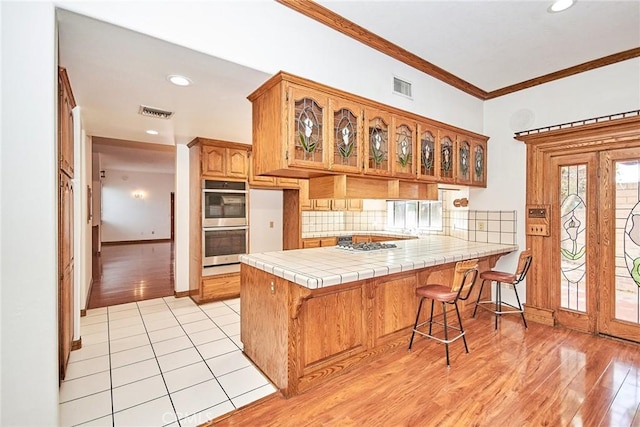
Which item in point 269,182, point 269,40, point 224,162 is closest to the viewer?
point 269,40

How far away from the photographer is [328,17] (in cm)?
232

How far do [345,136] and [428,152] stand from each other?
45.8 inches

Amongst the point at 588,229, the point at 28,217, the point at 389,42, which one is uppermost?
the point at 389,42

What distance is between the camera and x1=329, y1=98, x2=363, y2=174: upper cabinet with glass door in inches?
96.2

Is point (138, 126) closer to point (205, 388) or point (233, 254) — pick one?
point (233, 254)

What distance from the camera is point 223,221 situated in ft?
14.5

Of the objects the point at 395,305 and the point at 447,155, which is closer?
the point at 395,305

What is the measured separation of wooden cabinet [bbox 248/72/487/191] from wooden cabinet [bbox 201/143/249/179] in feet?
6.48

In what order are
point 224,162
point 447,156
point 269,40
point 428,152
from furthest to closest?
point 224,162 < point 447,156 < point 428,152 < point 269,40

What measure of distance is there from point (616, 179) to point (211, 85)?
12.9ft

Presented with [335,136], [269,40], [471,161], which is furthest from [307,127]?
[471,161]

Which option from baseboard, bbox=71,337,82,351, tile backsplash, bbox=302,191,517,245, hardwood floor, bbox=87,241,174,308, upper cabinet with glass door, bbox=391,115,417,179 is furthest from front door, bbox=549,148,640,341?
hardwood floor, bbox=87,241,174,308

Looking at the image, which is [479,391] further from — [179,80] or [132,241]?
[132,241]

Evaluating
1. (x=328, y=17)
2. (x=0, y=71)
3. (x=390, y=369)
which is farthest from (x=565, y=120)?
(x=0, y=71)
